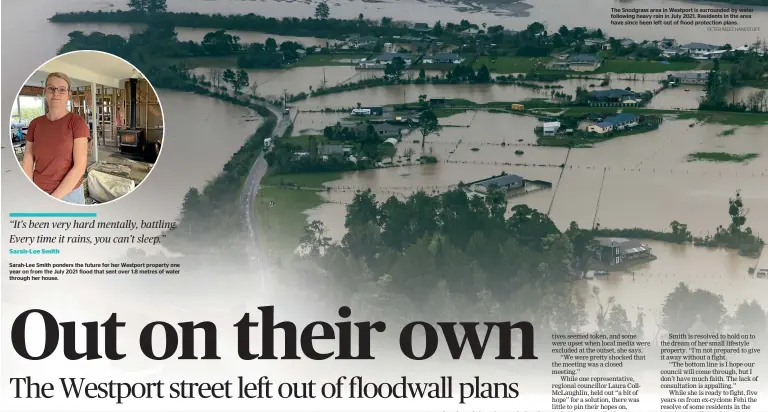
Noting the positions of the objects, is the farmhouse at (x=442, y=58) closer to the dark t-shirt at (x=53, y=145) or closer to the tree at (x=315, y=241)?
the tree at (x=315, y=241)

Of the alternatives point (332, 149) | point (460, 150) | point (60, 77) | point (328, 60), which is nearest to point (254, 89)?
point (328, 60)

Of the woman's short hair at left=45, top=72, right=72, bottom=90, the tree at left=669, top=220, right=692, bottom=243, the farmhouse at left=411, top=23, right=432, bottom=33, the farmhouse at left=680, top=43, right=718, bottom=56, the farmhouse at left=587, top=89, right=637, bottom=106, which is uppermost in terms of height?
the farmhouse at left=411, top=23, right=432, bottom=33

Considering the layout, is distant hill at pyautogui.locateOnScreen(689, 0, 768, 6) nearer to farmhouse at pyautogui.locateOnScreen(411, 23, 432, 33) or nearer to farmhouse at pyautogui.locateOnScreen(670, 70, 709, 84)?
farmhouse at pyautogui.locateOnScreen(670, 70, 709, 84)

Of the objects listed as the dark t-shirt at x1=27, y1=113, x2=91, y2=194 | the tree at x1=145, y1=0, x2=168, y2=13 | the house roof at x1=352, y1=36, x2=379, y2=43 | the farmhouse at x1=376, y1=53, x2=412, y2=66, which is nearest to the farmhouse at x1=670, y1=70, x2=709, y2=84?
the farmhouse at x1=376, y1=53, x2=412, y2=66

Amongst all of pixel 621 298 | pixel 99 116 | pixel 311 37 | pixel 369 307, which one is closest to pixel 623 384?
pixel 621 298

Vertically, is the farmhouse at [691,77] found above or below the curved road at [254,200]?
above

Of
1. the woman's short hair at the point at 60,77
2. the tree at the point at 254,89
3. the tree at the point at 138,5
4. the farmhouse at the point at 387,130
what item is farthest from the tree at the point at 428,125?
the woman's short hair at the point at 60,77

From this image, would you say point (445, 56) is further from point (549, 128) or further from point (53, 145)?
point (53, 145)

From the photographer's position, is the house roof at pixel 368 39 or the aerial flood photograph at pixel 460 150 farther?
the house roof at pixel 368 39
